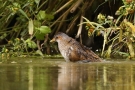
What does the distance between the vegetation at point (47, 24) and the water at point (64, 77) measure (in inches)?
36.5

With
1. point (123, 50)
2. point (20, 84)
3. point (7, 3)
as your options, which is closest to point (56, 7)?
point (7, 3)

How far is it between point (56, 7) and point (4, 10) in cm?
70

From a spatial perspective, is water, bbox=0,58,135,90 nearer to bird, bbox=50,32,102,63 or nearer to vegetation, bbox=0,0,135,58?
bird, bbox=50,32,102,63

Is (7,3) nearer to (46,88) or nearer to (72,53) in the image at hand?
(72,53)

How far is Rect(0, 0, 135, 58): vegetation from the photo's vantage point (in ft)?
20.3

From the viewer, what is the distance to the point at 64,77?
3996mm

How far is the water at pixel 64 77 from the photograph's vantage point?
3383 millimetres

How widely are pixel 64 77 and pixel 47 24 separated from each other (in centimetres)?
327

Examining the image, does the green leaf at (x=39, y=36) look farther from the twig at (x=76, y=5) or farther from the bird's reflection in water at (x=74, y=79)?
Answer: the bird's reflection in water at (x=74, y=79)

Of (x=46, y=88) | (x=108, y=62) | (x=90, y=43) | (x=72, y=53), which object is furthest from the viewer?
(x=90, y=43)

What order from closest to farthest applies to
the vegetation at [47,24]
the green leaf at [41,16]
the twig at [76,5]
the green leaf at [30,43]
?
the vegetation at [47,24], the green leaf at [30,43], the green leaf at [41,16], the twig at [76,5]

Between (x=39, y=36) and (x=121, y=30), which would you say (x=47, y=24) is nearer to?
(x=39, y=36)

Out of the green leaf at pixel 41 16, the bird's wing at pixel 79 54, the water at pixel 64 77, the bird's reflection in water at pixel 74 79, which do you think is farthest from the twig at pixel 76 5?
the bird's reflection in water at pixel 74 79

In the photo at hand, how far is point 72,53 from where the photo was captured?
19.7 ft
